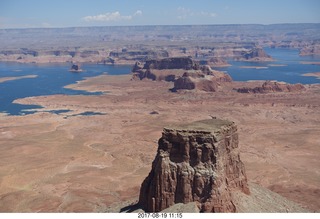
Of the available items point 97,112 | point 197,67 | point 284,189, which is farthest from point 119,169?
point 197,67

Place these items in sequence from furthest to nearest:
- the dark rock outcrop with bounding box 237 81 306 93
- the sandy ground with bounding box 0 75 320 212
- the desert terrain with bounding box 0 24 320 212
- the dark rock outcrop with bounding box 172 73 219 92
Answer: the dark rock outcrop with bounding box 172 73 219 92, the dark rock outcrop with bounding box 237 81 306 93, the sandy ground with bounding box 0 75 320 212, the desert terrain with bounding box 0 24 320 212

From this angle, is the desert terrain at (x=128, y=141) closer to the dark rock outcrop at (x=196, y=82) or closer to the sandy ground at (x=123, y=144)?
the sandy ground at (x=123, y=144)

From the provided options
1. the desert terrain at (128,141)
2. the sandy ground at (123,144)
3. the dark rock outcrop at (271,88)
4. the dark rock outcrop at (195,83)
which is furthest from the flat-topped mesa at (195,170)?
the dark rock outcrop at (195,83)

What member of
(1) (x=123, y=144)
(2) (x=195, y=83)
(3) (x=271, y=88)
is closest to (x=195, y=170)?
(1) (x=123, y=144)

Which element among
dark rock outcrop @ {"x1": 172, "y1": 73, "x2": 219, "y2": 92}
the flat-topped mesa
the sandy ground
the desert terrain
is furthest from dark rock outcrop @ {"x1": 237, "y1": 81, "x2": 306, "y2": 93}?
the flat-topped mesa

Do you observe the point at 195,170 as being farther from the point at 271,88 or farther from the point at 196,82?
the point at 196,82

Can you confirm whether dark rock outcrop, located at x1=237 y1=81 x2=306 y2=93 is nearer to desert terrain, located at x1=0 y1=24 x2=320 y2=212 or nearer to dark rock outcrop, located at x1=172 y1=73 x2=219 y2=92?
desert terrain, located at x1=0 y1=24 x2=320 y2=212
